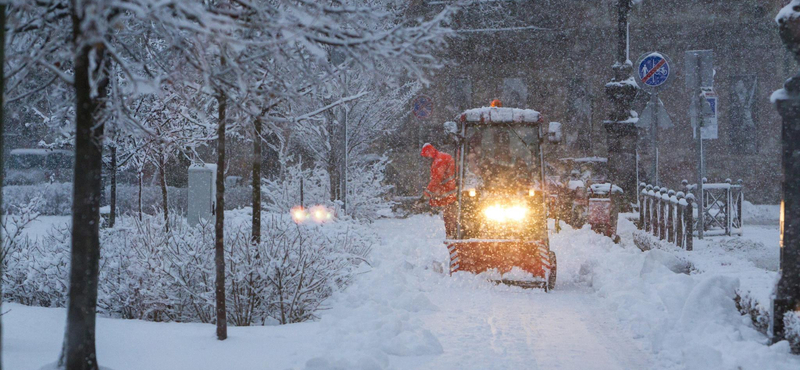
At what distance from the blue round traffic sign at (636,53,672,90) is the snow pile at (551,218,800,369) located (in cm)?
364

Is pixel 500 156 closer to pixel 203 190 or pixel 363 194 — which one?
pixel 203 190

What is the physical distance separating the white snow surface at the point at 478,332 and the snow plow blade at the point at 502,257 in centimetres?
43

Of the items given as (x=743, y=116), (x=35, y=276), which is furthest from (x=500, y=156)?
(x=743, y=116)

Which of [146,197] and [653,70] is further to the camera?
[146,197]

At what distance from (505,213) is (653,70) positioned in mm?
5303

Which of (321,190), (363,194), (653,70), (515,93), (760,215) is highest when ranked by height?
(515,93)

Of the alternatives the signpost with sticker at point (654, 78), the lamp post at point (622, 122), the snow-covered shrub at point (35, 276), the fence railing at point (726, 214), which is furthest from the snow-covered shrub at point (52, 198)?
the fence railing at point (726, 214)

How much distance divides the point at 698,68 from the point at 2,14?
39.1ft

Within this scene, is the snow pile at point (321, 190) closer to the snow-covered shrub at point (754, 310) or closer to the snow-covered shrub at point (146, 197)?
the snow-covered shrub at point (146, 197)

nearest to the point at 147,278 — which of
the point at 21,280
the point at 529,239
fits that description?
the point at 21,280

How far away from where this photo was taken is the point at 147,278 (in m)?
7.71

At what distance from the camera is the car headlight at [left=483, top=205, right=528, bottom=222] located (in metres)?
10.9

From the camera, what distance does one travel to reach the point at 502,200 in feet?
36.7

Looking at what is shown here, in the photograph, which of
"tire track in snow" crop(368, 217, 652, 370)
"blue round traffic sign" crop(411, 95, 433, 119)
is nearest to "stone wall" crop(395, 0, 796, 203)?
"blue round traffic sign" crop(411, 95, 433, 119)
